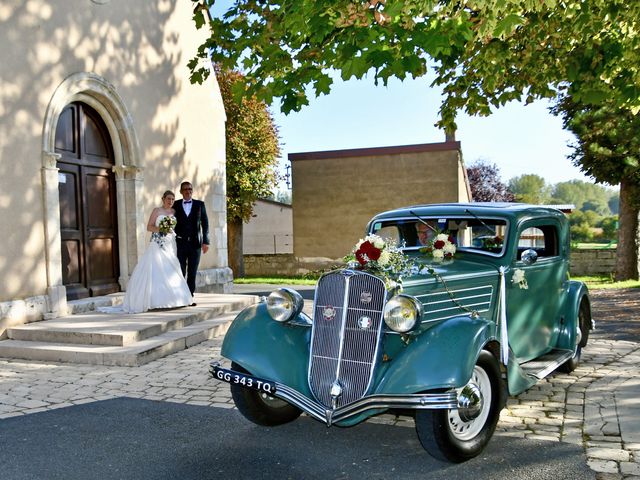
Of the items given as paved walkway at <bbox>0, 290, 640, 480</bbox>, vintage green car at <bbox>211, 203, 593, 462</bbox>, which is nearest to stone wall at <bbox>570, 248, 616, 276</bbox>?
paved walkway at <bbox>0, 290, 640, 480</bbox>

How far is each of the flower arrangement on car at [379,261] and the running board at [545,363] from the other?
160cm

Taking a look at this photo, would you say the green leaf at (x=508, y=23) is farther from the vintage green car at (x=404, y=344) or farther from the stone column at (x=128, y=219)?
the stone column at (x=128, y=219)

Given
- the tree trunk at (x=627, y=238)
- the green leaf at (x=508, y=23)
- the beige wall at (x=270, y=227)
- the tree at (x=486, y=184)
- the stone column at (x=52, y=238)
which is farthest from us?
the tree at (x=486, y=184)

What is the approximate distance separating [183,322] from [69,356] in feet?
6.12

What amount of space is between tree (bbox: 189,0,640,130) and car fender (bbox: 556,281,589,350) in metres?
2.41

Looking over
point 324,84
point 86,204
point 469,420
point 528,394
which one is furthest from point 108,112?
point 469,420

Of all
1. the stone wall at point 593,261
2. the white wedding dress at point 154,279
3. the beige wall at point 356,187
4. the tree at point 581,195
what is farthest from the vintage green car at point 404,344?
the tree at point 581,195

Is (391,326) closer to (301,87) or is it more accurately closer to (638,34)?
(301,87)

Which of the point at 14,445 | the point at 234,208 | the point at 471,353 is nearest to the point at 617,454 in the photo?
the point at 471,353

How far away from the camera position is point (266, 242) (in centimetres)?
3400

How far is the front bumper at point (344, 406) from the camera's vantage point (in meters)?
3.34

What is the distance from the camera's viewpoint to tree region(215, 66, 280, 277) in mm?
21656

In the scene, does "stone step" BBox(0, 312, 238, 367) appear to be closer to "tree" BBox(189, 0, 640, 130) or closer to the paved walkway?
the paved walkway

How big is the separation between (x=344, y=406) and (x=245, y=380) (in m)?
0.75
